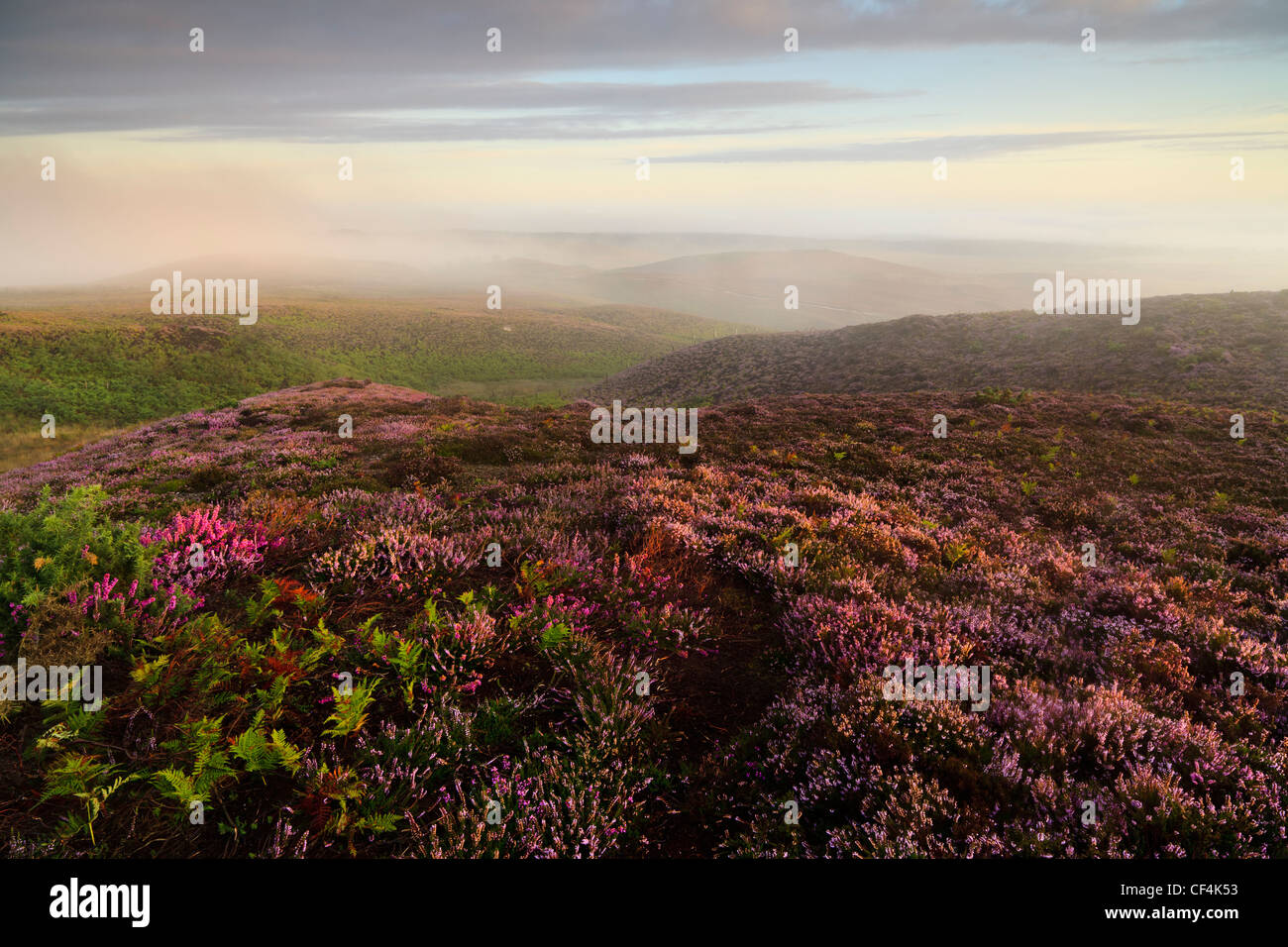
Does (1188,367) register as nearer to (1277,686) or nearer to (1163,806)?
(1277,686)

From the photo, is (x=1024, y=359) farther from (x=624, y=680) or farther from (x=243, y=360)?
A: (x=243, y=360)

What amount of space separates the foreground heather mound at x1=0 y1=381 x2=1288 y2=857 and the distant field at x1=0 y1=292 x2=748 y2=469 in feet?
89.2

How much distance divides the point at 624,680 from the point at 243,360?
60.7 m

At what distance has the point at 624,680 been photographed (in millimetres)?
4367

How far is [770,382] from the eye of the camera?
46.2m

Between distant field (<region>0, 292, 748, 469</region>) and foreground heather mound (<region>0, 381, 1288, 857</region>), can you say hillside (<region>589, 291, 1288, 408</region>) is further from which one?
foreground heather mound (<region>0, 381, 1288, 857</region>)

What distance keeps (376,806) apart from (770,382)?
46.2m

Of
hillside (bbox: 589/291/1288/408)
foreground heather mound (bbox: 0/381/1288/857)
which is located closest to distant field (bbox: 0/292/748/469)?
hillside (bbox: 589/291/1288/408)

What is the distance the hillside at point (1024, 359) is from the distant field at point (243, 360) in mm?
17434

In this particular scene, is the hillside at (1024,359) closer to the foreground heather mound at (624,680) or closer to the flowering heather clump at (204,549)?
the foreground heather mound at (624,680)

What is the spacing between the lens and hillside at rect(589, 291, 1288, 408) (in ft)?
95.1

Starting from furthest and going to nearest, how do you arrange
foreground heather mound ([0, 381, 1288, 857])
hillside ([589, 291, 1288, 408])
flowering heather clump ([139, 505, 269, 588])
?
hillside ([589, 291, 1288, 408]) < flowering heather clump ([139, 505, 269, 588]) < foreground heather mound ([0, 381, 1288, 857])

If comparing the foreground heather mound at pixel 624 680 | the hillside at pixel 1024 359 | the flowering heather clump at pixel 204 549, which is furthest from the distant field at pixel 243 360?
the foreground heather mound at pixel 624 680
